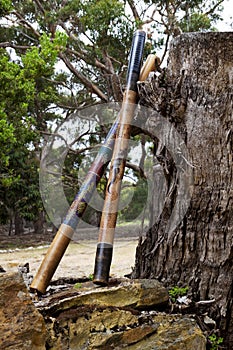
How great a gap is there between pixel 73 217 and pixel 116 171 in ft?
0.95

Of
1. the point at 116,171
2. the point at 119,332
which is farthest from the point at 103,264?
the point at 116,171

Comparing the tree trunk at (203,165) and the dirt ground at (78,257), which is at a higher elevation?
the tree trunk at (203,165)

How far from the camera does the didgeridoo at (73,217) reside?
1.87m

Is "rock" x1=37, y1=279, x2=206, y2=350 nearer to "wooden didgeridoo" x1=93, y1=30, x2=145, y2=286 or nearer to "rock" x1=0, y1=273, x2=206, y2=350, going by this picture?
"rock" x1=0, y1=273, x2=206, y2=350

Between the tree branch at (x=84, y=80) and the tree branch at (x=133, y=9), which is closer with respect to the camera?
the tree branch at (x=133, y=9)

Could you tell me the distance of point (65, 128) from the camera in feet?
13.5

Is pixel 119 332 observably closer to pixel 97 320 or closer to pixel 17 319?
pixel 97 320

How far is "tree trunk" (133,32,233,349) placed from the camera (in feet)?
5.92

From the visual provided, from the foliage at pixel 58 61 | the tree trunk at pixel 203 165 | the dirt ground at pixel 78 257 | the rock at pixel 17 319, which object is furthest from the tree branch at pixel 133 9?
the rock at pixel 17 319

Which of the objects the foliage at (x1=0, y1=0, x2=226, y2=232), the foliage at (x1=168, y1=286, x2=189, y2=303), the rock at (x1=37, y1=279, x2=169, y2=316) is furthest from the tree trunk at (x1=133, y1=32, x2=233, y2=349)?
the foliage at (x1=0, y1=0, x2=226, y2=232)

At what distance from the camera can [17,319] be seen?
1383 mm

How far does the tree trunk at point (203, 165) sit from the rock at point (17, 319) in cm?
70

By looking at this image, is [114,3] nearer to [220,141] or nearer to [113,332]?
[220,141]

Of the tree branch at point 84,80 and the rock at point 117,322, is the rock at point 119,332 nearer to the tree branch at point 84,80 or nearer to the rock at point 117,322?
the rock at point 117,322
